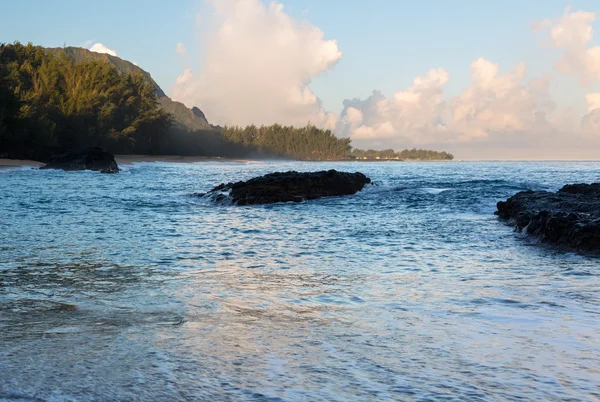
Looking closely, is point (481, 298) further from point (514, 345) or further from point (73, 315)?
point (73, 315)

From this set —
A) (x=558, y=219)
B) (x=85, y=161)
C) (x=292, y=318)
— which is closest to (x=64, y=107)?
(x=85, y=161)

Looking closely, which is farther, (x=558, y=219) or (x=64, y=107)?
(x=64, y=107)

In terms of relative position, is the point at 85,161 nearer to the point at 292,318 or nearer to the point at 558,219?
the point at 558,219

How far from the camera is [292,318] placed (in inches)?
205

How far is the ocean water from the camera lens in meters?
3.54

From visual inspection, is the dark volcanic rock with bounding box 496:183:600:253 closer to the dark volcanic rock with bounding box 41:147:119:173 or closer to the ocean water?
the ocean water

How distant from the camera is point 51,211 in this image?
625 inches

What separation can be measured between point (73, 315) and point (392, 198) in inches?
736

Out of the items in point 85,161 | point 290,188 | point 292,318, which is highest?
point 85,161

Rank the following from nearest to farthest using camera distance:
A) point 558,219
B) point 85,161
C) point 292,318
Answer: point 292,318
point 558,219
point 85,161

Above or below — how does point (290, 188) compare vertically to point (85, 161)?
below

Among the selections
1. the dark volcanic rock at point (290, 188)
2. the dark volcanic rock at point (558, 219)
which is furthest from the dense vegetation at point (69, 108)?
the dark volcanic rock at point (558, 219)

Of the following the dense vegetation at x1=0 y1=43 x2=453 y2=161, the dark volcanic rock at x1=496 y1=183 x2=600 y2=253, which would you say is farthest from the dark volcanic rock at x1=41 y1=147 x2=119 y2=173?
the dark volcanic rock at x1=496 y1=183 x2=600 y2=253

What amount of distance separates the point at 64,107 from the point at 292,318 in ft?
235
